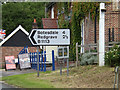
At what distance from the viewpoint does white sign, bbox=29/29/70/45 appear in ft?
45.9

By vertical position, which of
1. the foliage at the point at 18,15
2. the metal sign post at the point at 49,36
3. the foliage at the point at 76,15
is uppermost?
the foliage at the point at 18,15

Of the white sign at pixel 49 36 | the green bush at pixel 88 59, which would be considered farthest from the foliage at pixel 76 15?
the white sign at pixel 49 36

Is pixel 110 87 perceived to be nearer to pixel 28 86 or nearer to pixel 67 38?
pixel 28 86

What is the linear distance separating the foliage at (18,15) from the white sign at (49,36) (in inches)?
1622

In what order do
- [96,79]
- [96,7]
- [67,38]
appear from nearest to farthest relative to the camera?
[96,79], [67,38], [96,7]

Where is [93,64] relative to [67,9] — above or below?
below

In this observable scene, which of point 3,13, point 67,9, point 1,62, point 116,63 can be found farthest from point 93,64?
point 3,13

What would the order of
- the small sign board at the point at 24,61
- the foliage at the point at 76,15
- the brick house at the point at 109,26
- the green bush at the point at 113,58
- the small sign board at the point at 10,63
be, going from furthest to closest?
the small sign board at the point at 10,63, the small sign board at the point at 24,61, the foliage at the point at 76,15, the brick house at the point at 109,26, the green bush at the point at 113,58

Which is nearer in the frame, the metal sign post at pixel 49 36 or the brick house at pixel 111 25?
the metal sign post at pixel 49 36

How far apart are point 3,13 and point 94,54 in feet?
133

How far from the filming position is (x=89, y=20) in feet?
69.8

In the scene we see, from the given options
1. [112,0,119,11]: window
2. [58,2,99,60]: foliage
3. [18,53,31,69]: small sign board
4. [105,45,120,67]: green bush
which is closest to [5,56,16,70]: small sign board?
[18,53,31,69]: small sign board

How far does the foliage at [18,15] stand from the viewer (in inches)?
2165

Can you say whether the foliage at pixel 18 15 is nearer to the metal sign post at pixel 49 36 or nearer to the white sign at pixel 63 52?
the white sign at pixel 63 52
